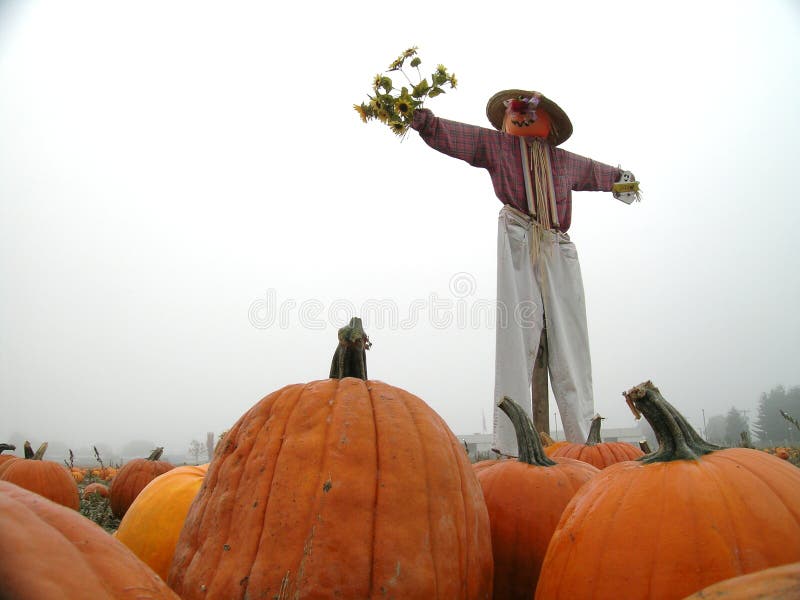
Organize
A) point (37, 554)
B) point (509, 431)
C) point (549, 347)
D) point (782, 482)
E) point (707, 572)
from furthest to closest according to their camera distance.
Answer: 1. point (549, 347)
2. point (509, 431)
3. point (782, 482)
4. point (707, 572)
5. point (37, 554)

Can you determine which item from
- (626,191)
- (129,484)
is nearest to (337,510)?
(129,484)

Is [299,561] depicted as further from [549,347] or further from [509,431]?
[549,347]

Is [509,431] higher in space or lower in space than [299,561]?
lower

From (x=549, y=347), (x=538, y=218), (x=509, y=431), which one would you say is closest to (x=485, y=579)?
(x=509, y=431)

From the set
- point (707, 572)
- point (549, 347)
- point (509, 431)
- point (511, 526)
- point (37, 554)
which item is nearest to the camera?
point (37, 554)

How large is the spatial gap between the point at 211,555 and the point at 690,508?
2.61 feet

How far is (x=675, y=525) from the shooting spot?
32.3 inches

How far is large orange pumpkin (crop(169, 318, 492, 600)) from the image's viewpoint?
88 cm

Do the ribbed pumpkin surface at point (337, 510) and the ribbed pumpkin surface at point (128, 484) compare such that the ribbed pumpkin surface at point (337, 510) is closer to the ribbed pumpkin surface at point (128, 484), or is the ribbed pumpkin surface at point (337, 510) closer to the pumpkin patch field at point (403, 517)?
the pumpkin patch field at point (403, 517)

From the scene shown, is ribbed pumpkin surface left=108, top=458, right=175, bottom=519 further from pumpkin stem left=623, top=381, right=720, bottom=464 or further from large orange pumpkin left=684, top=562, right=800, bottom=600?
large orange pumpkin left=684, top=562, right=800, bottom=600

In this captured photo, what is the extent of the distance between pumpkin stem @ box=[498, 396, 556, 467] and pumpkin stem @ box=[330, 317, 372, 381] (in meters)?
0.49

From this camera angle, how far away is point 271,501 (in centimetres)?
95

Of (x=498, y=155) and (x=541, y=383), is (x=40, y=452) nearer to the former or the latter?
(x=541, y=383)

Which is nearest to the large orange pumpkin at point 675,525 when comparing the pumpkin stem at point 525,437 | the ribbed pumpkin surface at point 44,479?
the pumpkin stem at point 525,437
